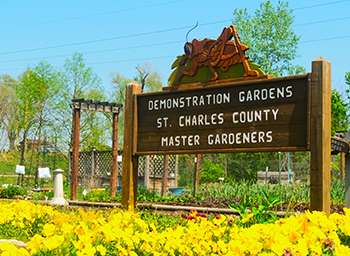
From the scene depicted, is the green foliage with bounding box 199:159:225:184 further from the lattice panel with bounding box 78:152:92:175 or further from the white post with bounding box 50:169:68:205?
the white post with bounding box 50:169:68:205

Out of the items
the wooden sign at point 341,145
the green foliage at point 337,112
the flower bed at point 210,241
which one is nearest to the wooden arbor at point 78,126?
the wooden sign at point 341,145

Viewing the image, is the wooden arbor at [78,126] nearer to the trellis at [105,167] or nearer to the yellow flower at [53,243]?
the trellis at [105,167]

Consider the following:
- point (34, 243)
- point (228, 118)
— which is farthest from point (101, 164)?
point (34, 243)

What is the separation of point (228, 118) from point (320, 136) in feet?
3.72

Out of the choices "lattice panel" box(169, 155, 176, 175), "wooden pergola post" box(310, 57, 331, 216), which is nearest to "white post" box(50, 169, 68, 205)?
"wooden pergola post" box(310, 57, 331, 216)

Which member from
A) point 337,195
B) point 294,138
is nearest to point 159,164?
point 337,195

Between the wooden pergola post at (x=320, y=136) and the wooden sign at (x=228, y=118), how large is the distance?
85mm

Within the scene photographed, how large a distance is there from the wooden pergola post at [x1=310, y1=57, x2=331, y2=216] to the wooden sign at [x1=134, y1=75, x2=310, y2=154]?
9 cm

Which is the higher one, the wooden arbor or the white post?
the wooden arbor

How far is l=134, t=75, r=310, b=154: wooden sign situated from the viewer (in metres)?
4.61

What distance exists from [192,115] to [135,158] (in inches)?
46.2

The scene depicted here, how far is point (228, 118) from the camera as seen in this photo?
5078 mm

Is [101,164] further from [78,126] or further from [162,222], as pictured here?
[162,222]

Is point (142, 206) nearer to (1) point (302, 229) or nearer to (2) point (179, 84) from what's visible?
(2) point (179, 84)
